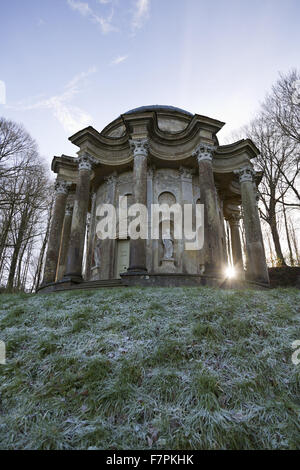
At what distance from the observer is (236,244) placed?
1869 centimetres

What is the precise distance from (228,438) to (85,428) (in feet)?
5.05

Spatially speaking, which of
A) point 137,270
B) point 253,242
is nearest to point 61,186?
point 137,270

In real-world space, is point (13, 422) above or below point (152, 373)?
below

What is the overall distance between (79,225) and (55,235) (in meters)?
2.73

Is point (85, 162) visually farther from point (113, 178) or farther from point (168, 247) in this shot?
point (168, 247)

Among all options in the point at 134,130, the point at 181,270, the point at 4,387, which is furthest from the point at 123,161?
the point at 4,387

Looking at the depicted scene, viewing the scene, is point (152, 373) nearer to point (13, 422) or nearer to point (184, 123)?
point (13, 422)

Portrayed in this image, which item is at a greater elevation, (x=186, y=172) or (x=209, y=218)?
(x=186, y=172)

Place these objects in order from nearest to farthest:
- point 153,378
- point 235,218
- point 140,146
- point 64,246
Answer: point 153,378
point 140,146
point 64,246
point 235,218

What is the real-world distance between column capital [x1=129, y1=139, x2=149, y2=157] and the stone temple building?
47 mm

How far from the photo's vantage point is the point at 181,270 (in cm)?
1342

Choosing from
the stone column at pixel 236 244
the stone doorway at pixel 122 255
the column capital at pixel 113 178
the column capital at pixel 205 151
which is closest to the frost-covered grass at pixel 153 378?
the stone doorway at pixel 122 255

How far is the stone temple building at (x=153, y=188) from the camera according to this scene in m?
11.9

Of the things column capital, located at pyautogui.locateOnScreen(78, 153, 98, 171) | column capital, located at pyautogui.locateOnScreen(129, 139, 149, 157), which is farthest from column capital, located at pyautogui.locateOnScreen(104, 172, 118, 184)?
column capital, located at pyautogui.locateOnScreen(129, 139, 149, 157)
